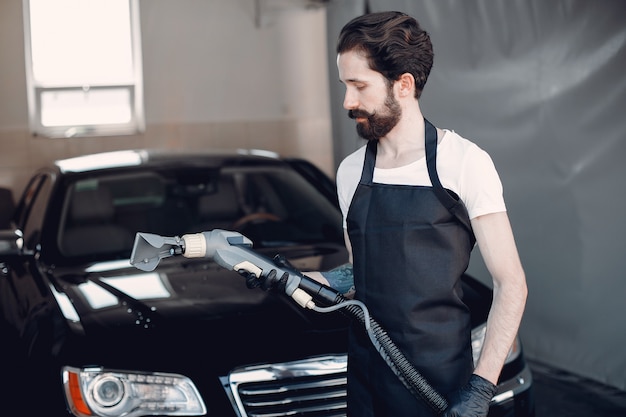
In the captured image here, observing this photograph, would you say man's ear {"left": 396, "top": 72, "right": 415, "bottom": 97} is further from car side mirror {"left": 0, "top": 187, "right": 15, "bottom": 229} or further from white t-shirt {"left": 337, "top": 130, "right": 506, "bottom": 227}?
car side mirror {"left": 0, "top": 187, "right": 15, "bottom": 229}

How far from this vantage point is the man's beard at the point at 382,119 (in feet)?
6.39

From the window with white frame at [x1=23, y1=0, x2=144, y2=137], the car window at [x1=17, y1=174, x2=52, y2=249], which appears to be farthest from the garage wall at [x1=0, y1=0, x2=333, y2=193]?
the car window at [x1=17, y1=174, x2=52, y2=249]

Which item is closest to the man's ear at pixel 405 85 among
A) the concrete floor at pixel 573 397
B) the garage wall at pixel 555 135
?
the garage wall at pixel 555 135

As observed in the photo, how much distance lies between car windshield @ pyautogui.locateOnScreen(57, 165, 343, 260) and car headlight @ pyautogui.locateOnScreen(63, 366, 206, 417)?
1.19m

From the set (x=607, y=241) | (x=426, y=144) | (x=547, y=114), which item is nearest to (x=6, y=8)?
(x=547, y=114)

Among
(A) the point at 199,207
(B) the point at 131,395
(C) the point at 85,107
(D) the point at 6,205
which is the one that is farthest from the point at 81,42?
(B) the point at 131,395

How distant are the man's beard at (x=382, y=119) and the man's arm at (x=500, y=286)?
0.92 ft

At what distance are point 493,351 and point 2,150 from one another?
20.8 feet

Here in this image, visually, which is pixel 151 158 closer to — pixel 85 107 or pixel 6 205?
pixel 6 205

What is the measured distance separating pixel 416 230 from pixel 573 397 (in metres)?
2.74

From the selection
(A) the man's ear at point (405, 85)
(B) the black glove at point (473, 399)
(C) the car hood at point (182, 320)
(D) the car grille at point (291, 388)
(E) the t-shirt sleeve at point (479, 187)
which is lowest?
(D) the car grille at point (291, 388)

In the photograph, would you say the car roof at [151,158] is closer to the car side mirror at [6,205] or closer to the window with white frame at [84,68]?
the car side mirror at [6,205]

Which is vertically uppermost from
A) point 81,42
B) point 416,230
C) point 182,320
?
point 81,42

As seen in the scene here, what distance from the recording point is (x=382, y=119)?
6.40 feet
